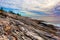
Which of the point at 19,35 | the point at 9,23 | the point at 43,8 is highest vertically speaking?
the point at 43,8

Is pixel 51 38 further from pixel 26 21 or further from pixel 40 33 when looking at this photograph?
pixel 26 21

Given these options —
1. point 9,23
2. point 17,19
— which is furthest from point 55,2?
point 9,23

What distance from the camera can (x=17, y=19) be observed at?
5.45 ft

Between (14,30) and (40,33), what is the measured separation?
300mm

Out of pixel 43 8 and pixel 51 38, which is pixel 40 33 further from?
pixel 43 8

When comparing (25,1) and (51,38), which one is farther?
(25,1)

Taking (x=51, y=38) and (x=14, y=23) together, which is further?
(x=14, y=23)

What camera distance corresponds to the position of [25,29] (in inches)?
63.5

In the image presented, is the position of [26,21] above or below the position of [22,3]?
below

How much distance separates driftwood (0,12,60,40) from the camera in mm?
1557

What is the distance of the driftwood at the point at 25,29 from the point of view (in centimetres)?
156

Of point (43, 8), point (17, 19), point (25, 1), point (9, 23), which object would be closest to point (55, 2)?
point (43, 8)

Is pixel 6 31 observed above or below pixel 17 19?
below

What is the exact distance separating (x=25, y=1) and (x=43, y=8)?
0.75 ft
